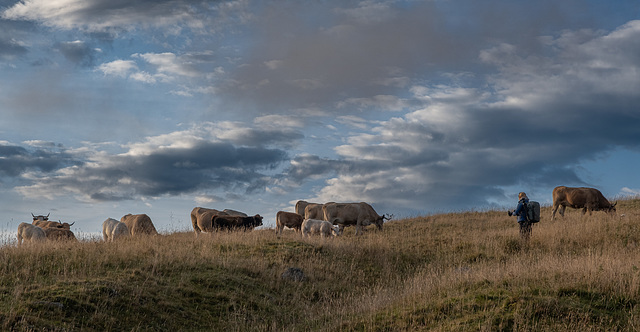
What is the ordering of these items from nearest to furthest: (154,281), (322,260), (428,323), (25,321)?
(25,321) < (428,323) < (154,281) < (322,260)

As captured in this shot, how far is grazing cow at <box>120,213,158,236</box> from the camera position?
28531 mm

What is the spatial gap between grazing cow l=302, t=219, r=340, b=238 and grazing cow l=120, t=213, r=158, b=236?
26.7 feet

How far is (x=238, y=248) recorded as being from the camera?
2180 cm

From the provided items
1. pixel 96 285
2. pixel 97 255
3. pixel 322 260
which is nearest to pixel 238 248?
pixel 322 260

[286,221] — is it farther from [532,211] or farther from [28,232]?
[532,211]

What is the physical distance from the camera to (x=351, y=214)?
111 feet

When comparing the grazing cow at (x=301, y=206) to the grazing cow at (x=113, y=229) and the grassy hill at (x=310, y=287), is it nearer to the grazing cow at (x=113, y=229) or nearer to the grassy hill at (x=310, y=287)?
the grazing cow at (x=113, y=229)

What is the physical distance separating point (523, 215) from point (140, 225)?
19.8 m

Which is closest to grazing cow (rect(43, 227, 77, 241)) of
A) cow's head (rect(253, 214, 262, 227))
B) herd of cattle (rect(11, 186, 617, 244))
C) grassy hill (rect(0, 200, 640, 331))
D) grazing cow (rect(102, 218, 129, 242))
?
grazing cow (rect(102, 218, 129, 242))

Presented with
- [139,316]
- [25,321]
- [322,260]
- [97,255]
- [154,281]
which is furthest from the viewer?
[322,260]

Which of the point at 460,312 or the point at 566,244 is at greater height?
the point at 566,244

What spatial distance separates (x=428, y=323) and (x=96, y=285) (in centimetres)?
821

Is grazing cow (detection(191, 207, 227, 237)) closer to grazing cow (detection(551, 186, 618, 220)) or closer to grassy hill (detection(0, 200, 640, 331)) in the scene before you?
grassy hill (detection(0, 200, 640, 331))

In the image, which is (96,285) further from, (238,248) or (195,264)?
(238,248)
